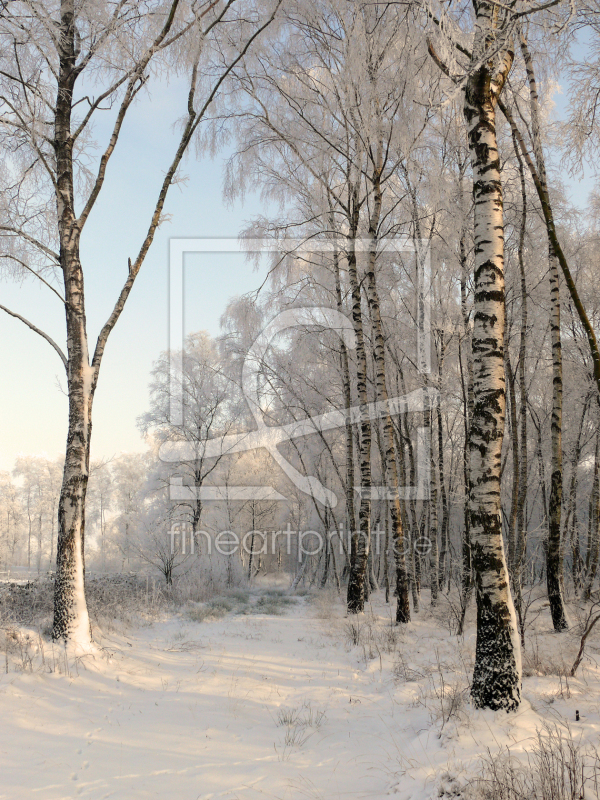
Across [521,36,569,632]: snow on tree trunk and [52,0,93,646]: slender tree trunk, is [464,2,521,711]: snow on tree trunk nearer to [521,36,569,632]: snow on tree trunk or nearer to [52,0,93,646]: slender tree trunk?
[521,36,569,632]: snow on tree trunk

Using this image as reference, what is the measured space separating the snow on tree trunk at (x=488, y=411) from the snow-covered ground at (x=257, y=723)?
33 cm

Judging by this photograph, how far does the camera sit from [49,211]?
809 centimetres

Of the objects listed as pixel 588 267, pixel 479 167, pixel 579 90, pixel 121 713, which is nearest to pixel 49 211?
pixel 479 167

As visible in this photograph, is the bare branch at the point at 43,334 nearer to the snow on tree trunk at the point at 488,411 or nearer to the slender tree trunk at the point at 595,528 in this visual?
the snow on tree trunk at the point at 488,411

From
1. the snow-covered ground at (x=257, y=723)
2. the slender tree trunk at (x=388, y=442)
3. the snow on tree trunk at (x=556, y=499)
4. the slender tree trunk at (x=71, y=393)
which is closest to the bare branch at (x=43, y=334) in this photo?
the slender tree trunk at (x=71, y=393)

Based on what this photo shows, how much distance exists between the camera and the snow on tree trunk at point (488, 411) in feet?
12.3

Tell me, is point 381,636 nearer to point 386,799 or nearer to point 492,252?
point 386,799

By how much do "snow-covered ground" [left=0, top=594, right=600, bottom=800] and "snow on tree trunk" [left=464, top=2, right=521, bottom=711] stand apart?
33 cm

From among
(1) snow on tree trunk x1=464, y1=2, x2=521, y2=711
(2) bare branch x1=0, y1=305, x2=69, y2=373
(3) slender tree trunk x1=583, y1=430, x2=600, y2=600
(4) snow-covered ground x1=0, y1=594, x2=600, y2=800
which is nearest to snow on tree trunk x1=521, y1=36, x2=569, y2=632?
(4) snow-covered ground x1=0, y1=594, x2=600, y2=800

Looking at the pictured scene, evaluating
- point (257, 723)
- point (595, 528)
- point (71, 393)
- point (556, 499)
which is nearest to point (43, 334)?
point (71, 393)

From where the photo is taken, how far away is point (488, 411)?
4023mm

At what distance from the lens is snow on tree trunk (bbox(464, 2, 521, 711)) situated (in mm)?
3756

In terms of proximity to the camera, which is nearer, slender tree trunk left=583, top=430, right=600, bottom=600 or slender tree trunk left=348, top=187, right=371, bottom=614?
slender tree trunk left=348, top=187, right=371, bottom=614

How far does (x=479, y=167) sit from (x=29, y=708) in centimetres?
627
